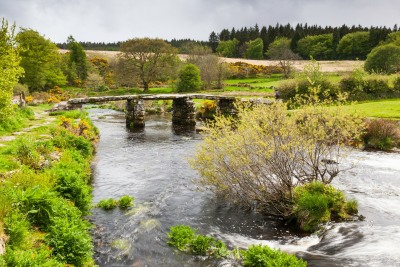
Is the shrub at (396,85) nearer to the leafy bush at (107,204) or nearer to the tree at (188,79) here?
the tree at (188,79)

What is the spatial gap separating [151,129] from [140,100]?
14.7 ft

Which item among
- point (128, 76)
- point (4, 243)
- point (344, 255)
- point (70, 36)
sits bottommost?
point (344, 255)

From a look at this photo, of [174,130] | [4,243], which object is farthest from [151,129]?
[4,243]

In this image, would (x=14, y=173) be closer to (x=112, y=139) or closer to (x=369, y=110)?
(x=112, y=139)

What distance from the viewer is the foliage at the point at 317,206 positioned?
46.2 feet

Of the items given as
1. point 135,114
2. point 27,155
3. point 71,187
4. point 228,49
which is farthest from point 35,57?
point 228,49

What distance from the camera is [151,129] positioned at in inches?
1578

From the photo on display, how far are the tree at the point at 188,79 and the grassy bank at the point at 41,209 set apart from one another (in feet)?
170

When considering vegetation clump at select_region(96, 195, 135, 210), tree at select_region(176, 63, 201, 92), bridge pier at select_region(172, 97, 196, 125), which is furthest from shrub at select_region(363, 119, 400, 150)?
tree at select_region(176, 63, 201, 92)

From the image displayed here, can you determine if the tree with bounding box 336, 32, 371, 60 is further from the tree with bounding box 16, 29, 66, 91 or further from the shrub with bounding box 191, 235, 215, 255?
the shrub with bounding box 191, 235, 215, 255

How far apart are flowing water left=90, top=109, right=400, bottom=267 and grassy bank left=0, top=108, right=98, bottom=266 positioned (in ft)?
6.54

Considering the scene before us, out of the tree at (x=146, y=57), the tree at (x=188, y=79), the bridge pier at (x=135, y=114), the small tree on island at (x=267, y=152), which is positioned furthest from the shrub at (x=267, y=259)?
the tree at (x=146, y=57)

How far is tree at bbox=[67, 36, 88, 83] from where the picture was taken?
8519 centimetres

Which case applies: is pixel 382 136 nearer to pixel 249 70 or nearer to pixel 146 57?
pixel 146 57
